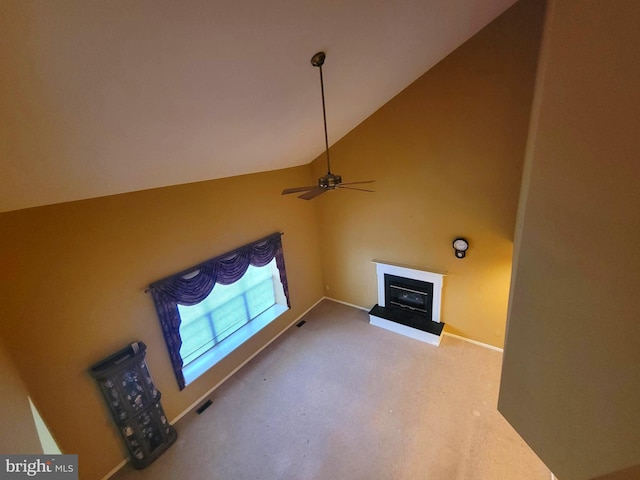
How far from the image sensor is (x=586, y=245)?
1187 millimetres

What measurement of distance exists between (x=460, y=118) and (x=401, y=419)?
383cm

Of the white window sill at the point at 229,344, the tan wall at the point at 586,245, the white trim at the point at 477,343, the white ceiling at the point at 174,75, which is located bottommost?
the white trim at the point at 477,343

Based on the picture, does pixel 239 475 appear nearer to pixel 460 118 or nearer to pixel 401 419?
pixel 401 419

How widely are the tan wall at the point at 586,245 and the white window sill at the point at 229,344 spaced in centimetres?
371

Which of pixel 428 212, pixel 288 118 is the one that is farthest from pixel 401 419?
pixel 288 118

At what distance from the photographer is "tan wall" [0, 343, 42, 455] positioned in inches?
68.1

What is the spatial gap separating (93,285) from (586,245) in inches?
149

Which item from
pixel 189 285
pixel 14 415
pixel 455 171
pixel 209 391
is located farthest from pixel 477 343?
pixel 14 415

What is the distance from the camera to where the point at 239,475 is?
A: 2803mm

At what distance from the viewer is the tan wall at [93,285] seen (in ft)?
7.52

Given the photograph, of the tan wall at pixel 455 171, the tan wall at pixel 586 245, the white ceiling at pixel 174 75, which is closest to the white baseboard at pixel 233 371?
the tan wall at pixel 455 171

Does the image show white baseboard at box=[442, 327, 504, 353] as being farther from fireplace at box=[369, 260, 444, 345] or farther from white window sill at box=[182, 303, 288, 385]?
white window sill at box=[182, 303, 288, 385]

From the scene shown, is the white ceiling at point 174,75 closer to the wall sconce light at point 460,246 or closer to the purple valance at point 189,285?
the purple valance at point 189,285

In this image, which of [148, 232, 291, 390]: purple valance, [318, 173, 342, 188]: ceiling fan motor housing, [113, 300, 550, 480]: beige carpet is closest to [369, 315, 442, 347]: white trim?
[113, 300, 550, 480]: beige carpet
